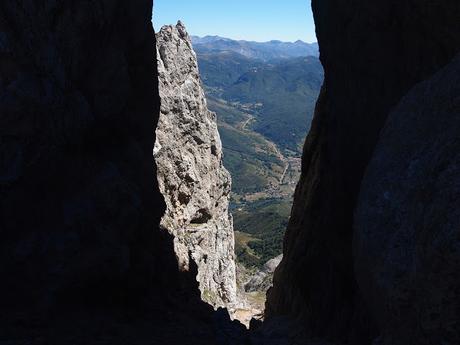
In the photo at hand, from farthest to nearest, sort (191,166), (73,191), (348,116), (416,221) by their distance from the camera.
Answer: (191,166), (348,116), (73,191), (416,221)

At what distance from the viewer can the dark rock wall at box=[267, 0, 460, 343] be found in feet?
64.0

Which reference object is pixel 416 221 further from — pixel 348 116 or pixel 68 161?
pixel 68 161

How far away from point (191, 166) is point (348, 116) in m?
29.7

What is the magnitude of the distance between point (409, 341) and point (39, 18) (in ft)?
58.3

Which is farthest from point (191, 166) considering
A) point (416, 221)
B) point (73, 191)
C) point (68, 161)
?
point (416, 221)

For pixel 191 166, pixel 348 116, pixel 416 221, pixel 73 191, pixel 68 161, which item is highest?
pixel 348 116

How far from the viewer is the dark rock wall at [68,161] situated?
1834 cm

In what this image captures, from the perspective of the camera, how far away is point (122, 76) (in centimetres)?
2558

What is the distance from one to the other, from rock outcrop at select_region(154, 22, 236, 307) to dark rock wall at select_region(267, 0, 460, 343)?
710 inches

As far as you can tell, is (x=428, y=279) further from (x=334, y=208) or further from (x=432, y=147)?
(x=334, y=208)

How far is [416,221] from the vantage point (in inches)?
478

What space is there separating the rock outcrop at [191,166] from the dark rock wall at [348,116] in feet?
59.2

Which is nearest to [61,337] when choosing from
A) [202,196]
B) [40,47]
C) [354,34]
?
[40,47]

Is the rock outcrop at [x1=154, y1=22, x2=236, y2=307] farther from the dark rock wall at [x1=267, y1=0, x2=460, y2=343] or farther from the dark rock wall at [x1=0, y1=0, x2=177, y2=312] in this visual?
the dark rock wall at [x1=0, y1=0, x2=177, y2=312]
